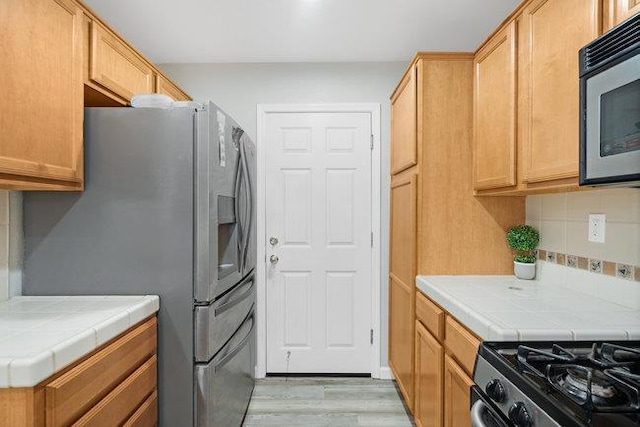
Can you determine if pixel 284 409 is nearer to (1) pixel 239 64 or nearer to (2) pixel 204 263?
(2) pixel 204 263

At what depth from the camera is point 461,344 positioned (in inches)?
57.5

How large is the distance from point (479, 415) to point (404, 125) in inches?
68.3

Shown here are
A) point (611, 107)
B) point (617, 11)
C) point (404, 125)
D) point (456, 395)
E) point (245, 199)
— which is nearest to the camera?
point (611, 107)

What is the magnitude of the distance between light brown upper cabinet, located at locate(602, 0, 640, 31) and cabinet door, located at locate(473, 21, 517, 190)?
0.49 m

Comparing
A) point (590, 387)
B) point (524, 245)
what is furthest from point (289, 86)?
point (590, 387)

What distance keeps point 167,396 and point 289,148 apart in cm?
186

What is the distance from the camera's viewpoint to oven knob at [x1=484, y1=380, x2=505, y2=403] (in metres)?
1.02

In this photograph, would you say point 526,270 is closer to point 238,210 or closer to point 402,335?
point 402,335

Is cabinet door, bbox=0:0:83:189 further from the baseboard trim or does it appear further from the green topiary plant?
the baseboard trim

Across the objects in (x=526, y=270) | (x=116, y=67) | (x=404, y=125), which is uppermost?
(x=116, y=67)

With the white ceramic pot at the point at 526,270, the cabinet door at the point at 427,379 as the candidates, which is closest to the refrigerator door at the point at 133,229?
the cabinet door at the point at 427,379

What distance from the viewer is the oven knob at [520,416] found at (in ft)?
2.92

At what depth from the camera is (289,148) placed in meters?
2.90

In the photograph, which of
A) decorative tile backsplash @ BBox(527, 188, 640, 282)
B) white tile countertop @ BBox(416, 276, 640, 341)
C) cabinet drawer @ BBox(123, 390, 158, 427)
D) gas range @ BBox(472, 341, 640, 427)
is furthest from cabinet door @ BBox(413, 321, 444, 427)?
cabinet drawer @ BBox(123, 390, 158, 427)
